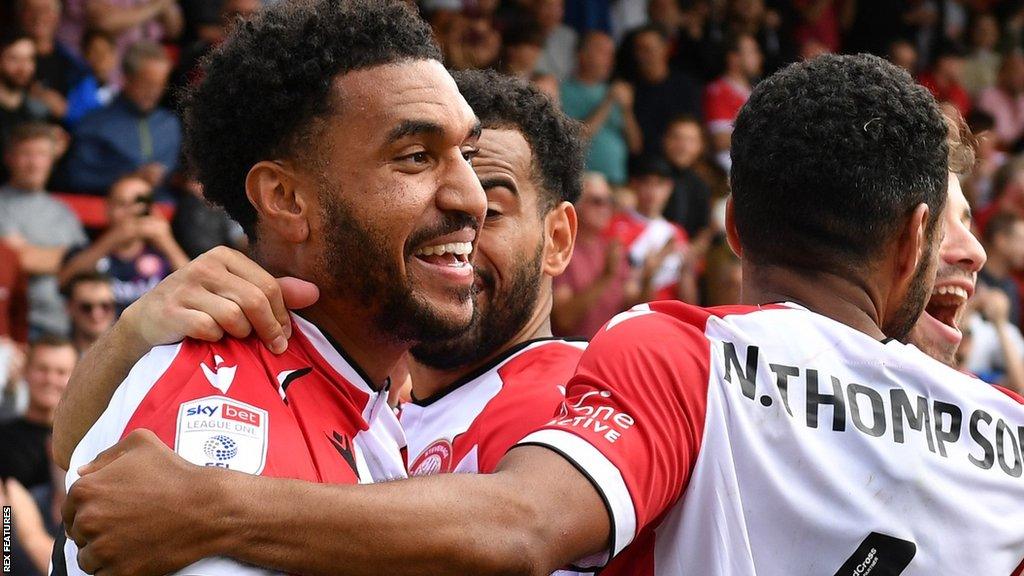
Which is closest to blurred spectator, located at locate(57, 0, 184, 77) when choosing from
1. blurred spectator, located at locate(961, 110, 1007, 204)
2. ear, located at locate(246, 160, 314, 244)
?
blurred spectator, located at locate(961, 110, 1007, 204)

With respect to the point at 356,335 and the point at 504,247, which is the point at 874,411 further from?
the point at 504,247

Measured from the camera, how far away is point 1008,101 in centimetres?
1498

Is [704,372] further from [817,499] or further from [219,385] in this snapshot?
[219,385]

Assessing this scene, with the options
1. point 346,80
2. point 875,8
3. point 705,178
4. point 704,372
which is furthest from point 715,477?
point 875,8

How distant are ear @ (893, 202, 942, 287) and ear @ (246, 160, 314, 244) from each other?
4.00 feet

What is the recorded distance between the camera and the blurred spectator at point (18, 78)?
8891mm

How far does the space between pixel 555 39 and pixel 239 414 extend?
403 inches

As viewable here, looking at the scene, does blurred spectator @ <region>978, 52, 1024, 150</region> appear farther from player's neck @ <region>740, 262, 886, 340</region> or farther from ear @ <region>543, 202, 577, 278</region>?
player's neck @ <region>740, 262, 886, 340</region>

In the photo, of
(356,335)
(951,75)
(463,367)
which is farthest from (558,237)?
(951,75)

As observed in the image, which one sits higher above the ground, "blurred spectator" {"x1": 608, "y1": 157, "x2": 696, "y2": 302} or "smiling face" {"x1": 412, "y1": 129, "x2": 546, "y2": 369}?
"smiling face" {"x1": 412, "y1": 129, "x2": 546, "y2": 369}

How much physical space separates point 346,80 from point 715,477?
108 centimetres

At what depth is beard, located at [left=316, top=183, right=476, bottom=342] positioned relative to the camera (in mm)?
2736

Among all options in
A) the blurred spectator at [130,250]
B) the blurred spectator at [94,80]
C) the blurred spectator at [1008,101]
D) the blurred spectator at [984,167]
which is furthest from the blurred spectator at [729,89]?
the blurred spectator at [130,250]

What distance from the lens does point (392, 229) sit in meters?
2.74
